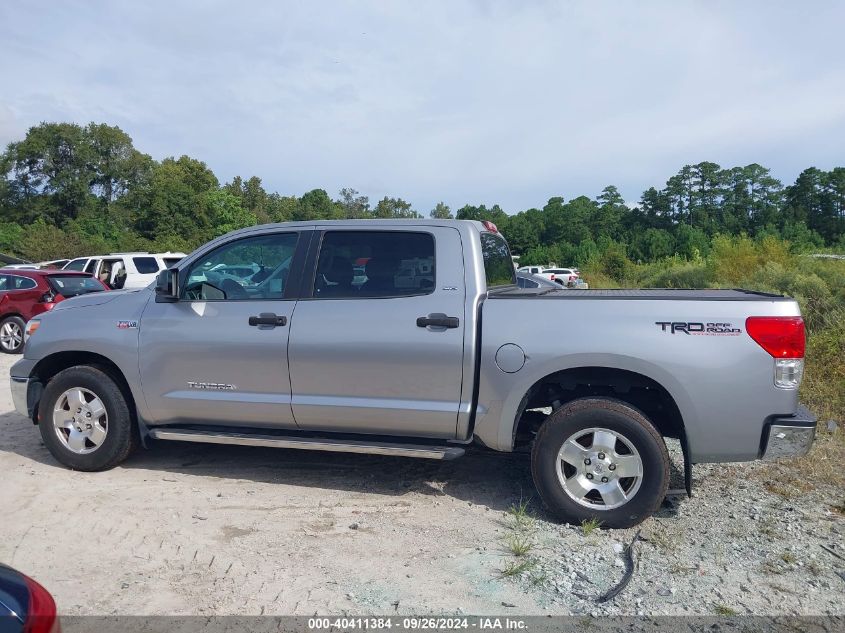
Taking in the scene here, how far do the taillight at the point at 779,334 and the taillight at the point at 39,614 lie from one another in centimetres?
372

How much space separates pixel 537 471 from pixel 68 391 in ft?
11.8

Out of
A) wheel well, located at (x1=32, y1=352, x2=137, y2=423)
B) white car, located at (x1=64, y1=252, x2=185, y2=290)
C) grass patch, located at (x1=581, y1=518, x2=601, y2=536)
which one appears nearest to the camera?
grass patch, located at (x1=581, y1=518, x2=601, y2=536)

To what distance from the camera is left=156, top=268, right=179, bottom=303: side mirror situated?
194 inches

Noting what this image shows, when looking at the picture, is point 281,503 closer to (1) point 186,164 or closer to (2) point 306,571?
(2) point 306,571

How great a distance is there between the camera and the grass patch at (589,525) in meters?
4.18

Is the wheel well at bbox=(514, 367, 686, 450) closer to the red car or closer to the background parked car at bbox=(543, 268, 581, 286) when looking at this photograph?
the red car

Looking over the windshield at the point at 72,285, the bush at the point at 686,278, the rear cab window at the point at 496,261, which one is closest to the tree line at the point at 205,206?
the bush at the point at 686,278

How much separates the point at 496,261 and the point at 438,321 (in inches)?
41.5

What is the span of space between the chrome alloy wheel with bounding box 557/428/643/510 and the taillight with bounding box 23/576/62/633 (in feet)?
9.80

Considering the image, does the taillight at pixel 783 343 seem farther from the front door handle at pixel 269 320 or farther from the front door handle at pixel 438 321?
the front door handle at pixel 269 320

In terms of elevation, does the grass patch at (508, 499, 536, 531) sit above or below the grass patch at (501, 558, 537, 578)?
above

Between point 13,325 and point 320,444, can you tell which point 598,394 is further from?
point 13,325

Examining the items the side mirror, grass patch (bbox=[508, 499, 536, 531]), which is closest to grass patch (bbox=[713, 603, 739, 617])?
grass patch (bbox=[508, 499, 536, 531])

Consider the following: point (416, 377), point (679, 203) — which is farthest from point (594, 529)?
point (679, 203)
